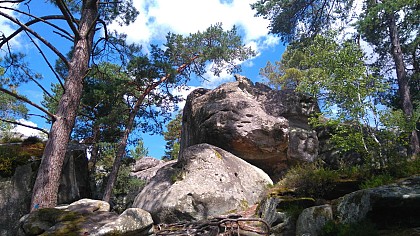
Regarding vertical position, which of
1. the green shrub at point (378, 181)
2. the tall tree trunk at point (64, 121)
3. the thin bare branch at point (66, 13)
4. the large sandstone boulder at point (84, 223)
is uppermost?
the thin bare branch at point (66, 13)

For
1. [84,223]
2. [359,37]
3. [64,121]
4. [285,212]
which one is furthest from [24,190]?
[359,37]

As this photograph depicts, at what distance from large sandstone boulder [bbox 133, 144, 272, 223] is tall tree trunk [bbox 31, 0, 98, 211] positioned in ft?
7.97

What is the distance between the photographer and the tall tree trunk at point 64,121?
22.6 ft

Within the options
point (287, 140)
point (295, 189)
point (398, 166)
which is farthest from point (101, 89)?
point (398, 166)

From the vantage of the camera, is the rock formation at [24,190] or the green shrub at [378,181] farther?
the rock formation at [24,190]

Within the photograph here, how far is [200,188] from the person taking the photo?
7.93 m

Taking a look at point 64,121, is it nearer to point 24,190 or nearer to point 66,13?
point 66,13

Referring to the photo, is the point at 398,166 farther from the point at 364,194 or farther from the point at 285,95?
the point at 285,95

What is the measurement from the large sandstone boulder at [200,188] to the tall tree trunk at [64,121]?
243 centimetres

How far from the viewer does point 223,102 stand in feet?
42.6

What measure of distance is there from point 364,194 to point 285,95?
1081 cm

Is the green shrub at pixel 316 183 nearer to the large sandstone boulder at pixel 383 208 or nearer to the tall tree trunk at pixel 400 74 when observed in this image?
the large sandstone boulder at pixel 383 208

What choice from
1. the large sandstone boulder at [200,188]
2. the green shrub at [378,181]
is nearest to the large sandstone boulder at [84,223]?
the large sandstone boulder at [200,188]

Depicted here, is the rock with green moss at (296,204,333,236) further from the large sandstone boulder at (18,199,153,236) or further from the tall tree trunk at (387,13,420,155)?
the tall tree trunk at (387,13,420,155)
